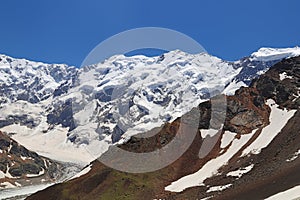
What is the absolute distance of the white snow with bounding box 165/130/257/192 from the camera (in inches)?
Result: 3839

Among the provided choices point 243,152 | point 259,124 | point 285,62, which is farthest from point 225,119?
point 285,62

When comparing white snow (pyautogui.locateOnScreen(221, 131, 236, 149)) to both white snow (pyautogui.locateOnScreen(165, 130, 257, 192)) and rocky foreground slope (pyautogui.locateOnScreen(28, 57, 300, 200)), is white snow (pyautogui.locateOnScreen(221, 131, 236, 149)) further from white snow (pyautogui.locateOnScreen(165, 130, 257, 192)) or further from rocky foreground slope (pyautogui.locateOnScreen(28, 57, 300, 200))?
white snow (pyautogui.locateOnScreen(165, 130, 257, 192))

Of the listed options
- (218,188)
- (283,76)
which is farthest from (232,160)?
(283,76)

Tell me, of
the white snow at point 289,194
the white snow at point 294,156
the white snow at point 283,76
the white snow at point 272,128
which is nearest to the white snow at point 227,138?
the white snow at point 272,128

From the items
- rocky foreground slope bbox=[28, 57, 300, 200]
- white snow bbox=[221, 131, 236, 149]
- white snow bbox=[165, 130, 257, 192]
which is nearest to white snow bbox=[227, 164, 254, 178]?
rocky foreground slope bbox=[28, 57, 300, 200]

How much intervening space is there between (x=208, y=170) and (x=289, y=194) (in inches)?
1429

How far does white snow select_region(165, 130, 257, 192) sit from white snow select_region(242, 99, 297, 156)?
9.98 ft

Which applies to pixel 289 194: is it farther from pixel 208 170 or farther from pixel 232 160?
pixel 232 160

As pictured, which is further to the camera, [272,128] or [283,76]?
[283,76]

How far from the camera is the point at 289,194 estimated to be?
6856 cm

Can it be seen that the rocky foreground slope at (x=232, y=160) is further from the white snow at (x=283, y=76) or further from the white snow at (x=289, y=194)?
the white snow at (x=289, y=194)

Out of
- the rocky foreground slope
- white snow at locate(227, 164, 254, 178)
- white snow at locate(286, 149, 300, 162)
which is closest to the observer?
the rocky foreground slope

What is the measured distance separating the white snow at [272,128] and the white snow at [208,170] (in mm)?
3042

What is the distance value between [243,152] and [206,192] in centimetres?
2390
